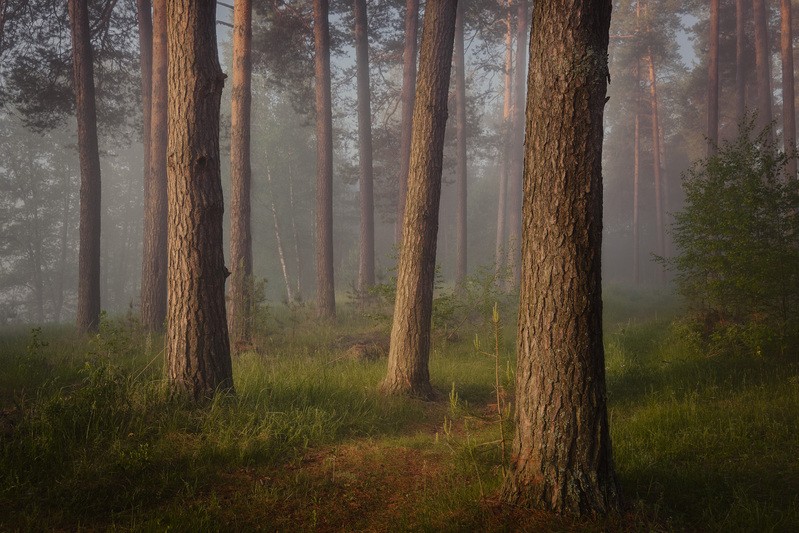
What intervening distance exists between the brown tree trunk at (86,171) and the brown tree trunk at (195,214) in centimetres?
769

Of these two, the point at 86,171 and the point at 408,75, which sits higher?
the point at 408,75

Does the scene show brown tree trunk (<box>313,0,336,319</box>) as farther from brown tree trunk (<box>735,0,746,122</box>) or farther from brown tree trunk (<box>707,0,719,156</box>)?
brown tree trunk (<box>735,0,746,122</box>)

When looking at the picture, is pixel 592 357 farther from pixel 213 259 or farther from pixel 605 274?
pixel 605 274

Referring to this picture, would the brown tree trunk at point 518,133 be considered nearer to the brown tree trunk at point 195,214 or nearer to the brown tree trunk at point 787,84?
the brown tree trunk at point 787,84

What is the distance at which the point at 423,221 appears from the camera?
22.6 ft

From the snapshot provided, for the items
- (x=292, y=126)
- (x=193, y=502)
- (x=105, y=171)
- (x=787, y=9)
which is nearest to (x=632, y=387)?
(x=193, y=502)

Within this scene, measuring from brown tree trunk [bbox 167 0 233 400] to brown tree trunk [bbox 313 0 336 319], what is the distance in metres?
8.53

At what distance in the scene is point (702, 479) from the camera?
12.9 ft

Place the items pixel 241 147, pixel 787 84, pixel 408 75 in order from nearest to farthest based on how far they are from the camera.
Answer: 1. pixel 241 147
2. pixel 787 84
3. pixel 408 75

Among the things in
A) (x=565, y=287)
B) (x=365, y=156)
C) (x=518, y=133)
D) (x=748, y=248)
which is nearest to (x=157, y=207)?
(x=365, y=156)

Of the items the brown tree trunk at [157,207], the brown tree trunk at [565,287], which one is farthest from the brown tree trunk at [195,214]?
the brown tree trunk at [157,207]

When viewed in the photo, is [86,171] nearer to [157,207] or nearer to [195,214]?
[157,207]

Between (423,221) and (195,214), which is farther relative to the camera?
(423,221)

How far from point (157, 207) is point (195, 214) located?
760 centimetres
